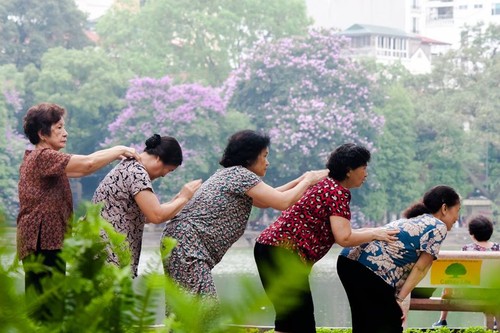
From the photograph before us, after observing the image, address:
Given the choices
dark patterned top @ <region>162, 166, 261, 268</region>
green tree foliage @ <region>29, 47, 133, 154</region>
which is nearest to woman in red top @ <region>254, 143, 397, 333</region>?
dark patterned top @ <region>162, 166, 261, 268</region>

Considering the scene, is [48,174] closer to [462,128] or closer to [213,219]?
[213,219]

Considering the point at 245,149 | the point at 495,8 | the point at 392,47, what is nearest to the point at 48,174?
the point at 245,149

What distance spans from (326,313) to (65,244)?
19407 millimetres

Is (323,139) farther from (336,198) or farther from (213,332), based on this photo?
(213,332)

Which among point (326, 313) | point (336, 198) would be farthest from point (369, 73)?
point (336, 198)

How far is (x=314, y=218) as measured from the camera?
153 inches

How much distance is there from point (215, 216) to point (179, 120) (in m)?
35.3

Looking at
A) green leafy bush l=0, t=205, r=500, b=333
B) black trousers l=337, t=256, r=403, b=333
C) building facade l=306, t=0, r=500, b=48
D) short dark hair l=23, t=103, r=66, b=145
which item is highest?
green leafy bush l=0, t=205, r=500, b=333

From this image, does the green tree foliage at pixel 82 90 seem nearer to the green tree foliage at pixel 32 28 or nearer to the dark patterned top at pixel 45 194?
the green tree foliage at pixel 32 28

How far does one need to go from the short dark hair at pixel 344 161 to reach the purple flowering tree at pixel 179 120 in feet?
111

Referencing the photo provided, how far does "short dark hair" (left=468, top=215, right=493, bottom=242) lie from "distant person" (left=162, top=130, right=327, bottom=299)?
10.4 feet

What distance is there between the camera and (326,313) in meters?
19.9

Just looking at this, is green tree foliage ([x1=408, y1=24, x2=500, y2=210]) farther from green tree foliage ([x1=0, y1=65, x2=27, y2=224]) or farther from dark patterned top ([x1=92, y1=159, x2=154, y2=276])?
dark patterned top ([x1=92, y1=159, x2=154, y2=276])

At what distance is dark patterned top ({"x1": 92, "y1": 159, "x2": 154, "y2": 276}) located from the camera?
146 inches
